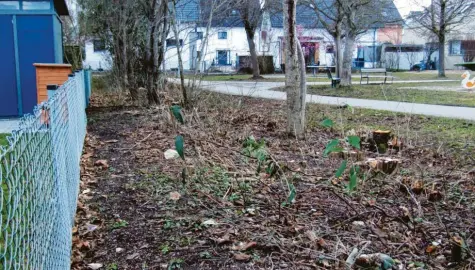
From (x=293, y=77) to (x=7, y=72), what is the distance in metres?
6.54

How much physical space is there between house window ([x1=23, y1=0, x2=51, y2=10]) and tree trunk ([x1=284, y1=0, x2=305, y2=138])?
5.95 meters

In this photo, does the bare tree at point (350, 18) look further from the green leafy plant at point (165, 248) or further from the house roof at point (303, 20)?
the green leafy plant at point (165, 248)

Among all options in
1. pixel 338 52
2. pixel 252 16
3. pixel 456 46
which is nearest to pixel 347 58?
pixel 338 52

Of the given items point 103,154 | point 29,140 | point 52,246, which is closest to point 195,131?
point 103,154

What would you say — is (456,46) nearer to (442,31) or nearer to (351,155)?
(442,31)

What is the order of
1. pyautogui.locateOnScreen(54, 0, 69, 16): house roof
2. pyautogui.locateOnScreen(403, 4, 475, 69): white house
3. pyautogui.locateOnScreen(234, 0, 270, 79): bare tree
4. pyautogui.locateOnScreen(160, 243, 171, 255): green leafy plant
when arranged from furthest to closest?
1. pyautogui.locateOnScreen(403, 4, 475, 69): white house
2. pyautogui.locateOnScreen(234, 0, 270, 79): bare tree
3. pyautogui.locateOnScreen(54, 0, 69, 16): house roof
4. pyautogui.locateOnScreen(160, 243, 171, 255): green leafy plant

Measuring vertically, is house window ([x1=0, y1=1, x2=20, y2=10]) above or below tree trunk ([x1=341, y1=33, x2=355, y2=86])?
above

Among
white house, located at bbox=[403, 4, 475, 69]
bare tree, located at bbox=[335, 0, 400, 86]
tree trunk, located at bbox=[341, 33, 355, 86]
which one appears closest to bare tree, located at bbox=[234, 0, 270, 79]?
bare tree, located at bbox=[335, 0, 400, 86]

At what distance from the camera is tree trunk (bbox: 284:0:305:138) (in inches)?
313

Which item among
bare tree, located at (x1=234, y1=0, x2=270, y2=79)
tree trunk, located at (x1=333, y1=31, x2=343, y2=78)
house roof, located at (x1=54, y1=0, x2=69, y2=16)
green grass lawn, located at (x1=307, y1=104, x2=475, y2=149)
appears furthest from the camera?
bare tree, located at (x1=234, y1=0, x2=270, y2=79)

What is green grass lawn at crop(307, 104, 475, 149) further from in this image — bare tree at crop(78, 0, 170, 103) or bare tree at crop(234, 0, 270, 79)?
bare tree at crop(234, 0, 270, 79)

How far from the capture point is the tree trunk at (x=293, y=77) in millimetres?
7953

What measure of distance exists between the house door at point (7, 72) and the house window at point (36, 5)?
436mm

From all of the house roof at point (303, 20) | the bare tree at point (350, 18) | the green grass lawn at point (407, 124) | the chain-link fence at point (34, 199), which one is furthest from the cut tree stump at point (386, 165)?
the house roof at point (303, 20)
